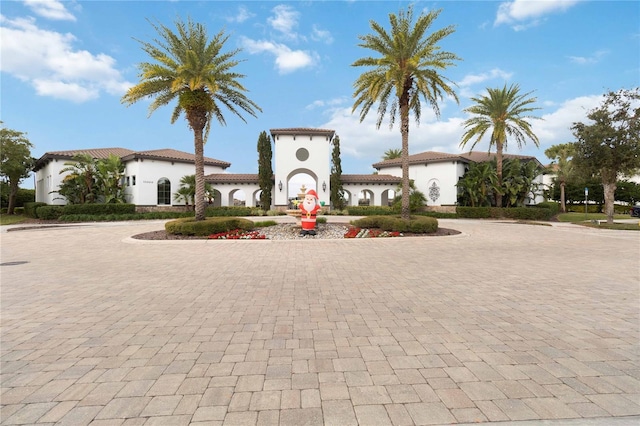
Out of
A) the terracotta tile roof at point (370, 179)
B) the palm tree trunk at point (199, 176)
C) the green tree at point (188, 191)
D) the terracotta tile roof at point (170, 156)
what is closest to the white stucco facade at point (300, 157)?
the terracotta tile roof at point (370, 179)

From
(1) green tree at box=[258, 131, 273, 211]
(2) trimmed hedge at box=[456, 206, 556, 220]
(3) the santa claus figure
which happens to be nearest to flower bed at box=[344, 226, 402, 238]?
(3) the santa claus figure

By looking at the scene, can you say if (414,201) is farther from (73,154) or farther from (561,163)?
(73,154)

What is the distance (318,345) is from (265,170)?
3139 centimetres

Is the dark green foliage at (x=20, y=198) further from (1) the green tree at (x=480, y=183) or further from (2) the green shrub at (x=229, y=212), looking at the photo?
(1) the green tree at (x=480, y=183)

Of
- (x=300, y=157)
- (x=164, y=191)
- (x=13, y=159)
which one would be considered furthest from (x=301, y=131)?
(x=13, y=159)

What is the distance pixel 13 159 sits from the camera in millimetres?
33312

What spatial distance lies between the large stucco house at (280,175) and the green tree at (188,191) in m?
0.79

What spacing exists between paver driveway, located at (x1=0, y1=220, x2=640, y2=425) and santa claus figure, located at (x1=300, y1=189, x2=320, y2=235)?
8.34 m

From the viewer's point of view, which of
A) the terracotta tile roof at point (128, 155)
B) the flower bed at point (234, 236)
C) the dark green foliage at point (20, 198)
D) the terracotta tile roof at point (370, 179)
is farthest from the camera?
the dark green foliage at point (20, 198)

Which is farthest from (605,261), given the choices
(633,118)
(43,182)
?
(43,182)

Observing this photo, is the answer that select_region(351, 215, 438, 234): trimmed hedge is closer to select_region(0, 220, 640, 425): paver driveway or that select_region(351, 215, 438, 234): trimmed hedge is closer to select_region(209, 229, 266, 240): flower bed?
select_region(209, 229, 266, 240): flower bed

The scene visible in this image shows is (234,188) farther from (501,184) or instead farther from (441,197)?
(501,184)

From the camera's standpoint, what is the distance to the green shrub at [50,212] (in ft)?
88.1

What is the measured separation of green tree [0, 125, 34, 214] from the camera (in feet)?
108
